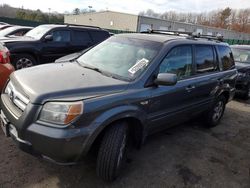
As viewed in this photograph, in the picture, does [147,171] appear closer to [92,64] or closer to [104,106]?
[104,106]

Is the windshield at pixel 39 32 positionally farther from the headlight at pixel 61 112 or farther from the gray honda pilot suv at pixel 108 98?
the headlight at pixel 61 112

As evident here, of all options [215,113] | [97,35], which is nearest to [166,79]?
[215,113]

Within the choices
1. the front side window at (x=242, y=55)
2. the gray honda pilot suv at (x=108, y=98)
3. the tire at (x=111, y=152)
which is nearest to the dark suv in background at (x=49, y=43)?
the gray honda pilot suv at (x=108, y=98)

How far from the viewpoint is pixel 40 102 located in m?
2.46

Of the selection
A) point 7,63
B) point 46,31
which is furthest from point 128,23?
point 7,63

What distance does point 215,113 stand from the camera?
514cm

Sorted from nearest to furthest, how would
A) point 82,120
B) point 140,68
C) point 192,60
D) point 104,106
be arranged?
point 82,120
point 104,106
point 140,68
point 192,60

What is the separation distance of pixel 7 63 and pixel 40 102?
224 cm

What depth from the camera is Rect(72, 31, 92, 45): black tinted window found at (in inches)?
326

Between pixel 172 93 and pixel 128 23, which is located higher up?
pixel 128 23

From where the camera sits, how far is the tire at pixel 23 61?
23.1 feet

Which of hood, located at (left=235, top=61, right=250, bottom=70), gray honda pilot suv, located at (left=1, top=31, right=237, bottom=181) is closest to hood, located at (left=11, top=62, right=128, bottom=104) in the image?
gray honda pilot suv, located at (left=1, top=31, right=237, bottom=181)

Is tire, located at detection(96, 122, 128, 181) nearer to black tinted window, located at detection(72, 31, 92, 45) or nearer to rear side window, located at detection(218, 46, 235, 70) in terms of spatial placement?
rear side window, located at detection(218, 46, 235, 70)

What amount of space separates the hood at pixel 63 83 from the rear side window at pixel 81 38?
16.8 ft
